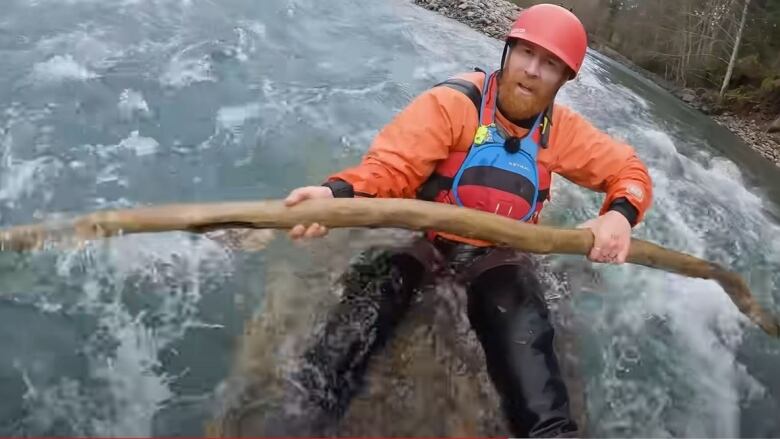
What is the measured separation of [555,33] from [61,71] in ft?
19.0

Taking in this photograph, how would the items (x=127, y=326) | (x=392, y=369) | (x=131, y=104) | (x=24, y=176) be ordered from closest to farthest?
(x=392, y=369), (x=127, y=326), (x=24, y=176), (x=131, y=104)

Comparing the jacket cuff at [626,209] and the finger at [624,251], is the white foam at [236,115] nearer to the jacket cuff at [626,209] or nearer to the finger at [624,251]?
the jacket cuff at [626,209]

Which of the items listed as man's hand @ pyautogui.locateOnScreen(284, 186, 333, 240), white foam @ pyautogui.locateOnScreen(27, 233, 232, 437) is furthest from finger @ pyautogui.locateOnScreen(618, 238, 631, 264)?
white foam @ pyautogui.locateOnScreen(27, 233, 232, 437)

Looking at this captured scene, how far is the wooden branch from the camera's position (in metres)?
2.55

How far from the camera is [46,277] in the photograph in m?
4.64

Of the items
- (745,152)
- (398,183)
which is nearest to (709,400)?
(398,183)

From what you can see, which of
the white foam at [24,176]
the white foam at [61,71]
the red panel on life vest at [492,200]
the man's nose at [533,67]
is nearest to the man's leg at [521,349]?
the red panel on life vest at [492,200]

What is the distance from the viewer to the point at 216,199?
571 centimetres

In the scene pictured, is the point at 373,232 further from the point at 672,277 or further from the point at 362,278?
the point at 672,277

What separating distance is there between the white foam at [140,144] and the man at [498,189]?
3.26 m

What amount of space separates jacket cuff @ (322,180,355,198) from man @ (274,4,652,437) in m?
0.03

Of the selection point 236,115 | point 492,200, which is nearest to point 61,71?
point 236,115

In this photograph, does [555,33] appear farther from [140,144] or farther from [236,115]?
[236,115]

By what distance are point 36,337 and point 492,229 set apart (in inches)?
115
